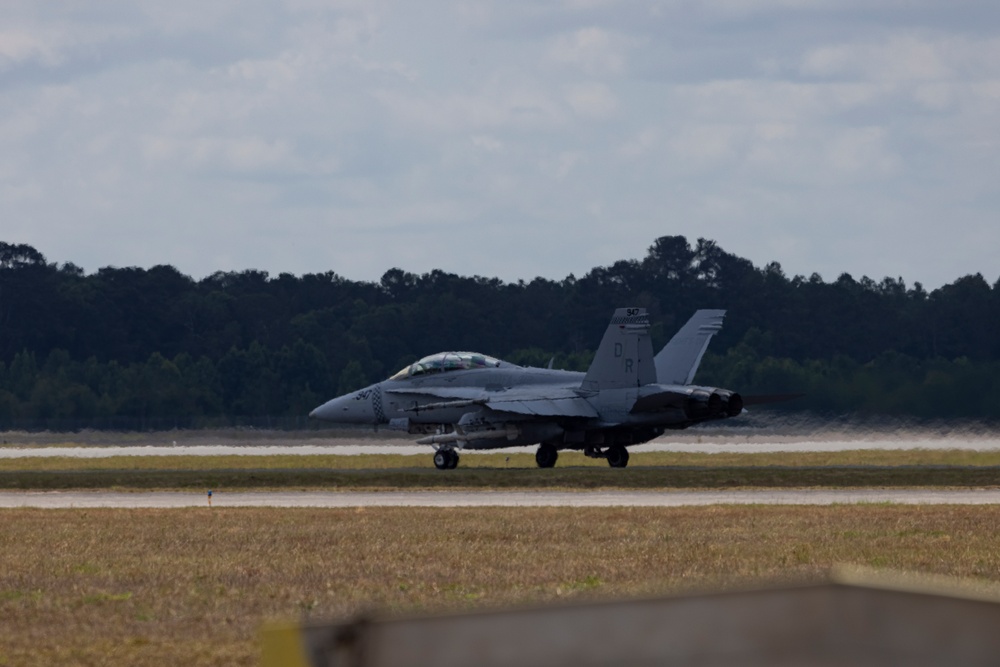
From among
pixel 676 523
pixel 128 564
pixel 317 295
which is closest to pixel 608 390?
pixel 676 523

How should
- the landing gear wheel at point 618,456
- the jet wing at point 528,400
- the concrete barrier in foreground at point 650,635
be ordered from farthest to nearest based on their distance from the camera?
1. the landing gear wheel at point 618,456
2. the jet wing at point 528,400
3. the concrete barrier in foreground at point 650,635

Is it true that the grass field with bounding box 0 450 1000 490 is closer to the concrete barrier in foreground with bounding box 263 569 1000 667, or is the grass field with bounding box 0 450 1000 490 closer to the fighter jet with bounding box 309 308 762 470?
the fighter jet with bounding box 309 308 762 470

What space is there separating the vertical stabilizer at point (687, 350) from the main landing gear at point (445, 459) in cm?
708

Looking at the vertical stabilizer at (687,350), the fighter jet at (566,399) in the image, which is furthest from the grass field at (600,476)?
the vertical stabilizer at (687,350)

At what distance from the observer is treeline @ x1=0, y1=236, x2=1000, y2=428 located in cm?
8281

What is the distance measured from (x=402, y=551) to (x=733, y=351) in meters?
67.4

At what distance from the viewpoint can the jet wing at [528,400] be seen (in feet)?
144

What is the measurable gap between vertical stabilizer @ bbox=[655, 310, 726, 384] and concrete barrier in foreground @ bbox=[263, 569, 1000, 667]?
43.4 metres

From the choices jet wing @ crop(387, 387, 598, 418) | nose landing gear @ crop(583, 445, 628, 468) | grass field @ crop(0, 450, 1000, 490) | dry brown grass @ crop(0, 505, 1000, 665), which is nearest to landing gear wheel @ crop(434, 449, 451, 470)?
grass field @ crop(0, 450, 1000, 490)

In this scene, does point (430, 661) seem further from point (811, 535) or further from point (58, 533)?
point (58, 533)

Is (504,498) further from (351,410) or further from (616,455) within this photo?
(351,410)

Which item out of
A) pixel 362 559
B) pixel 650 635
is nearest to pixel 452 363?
pixel 362 559

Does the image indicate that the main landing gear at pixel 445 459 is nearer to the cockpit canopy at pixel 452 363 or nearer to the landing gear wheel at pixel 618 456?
the cockpit canopy at pixel 452 363

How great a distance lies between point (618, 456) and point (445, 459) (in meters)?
5.21
